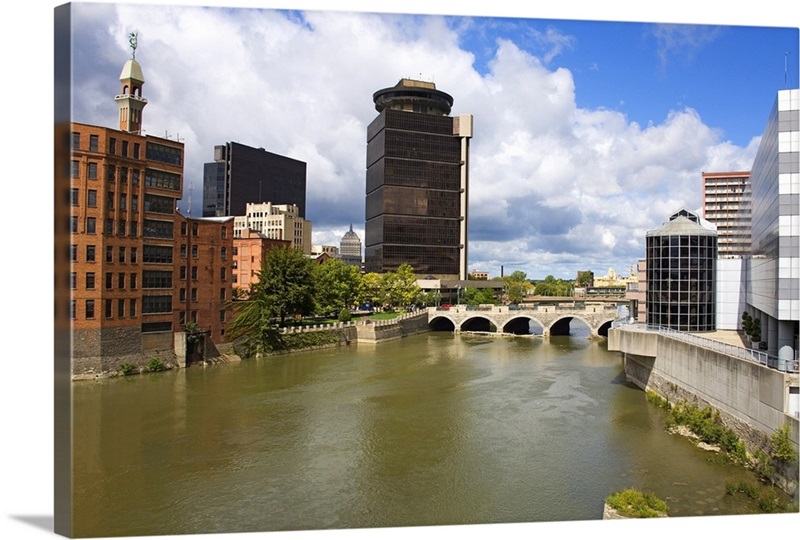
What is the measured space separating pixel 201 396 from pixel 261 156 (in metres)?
146

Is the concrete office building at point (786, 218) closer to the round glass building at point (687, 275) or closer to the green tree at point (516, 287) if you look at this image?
the round glass building at point (687, 275)

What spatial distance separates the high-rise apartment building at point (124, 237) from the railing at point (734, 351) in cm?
3382

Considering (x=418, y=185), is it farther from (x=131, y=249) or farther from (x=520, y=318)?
(x=131, y=249)

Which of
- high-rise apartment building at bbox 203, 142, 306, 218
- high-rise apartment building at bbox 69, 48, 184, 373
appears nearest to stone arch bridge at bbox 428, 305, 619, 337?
high-rise apartment building at bbox 69, 48, 184, 373

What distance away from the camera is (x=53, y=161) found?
49.0 feet

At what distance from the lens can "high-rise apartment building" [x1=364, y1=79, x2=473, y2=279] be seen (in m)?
131

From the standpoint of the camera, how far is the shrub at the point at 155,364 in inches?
1709

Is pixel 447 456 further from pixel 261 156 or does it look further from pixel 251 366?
pixel 261 156

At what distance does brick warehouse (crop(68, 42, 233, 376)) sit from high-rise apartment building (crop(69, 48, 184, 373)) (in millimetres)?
66

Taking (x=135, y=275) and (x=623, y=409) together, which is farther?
(x=135, y=275)

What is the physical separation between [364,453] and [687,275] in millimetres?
24274

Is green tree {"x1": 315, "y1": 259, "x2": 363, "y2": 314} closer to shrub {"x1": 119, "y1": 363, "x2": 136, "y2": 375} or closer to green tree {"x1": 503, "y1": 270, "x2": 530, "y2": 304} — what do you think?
shrub {"x1": 119, "y1": 363, "x2": 136, "y2": 375}

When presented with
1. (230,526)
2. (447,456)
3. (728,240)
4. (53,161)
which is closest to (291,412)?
(447,456)

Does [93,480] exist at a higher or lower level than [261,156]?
lower
